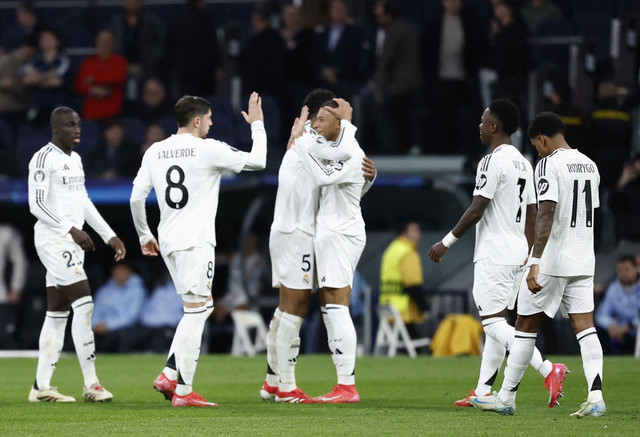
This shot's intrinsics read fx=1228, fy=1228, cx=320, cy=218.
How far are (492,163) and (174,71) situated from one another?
38.6 feet

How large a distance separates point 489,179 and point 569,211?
72 centimetres

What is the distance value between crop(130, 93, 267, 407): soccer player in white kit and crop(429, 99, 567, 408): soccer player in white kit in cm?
171

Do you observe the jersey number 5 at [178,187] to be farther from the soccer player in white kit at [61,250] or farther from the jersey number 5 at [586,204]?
the jersey number 5 at [586,204]

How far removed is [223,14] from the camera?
23516 mm

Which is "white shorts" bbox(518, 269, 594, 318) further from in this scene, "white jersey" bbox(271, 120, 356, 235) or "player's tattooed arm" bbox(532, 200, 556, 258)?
"white jersey" bbox(271, 120, 356, 235)

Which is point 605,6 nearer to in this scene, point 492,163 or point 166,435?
point 492,163

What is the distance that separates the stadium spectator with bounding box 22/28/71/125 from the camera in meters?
20.6

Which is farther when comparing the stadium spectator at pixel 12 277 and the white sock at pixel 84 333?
the stadium spectator at pixel 12 277

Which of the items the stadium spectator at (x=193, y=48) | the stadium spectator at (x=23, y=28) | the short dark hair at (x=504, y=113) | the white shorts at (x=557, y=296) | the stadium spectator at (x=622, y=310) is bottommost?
the stadium spectator at (x=622, y=310)

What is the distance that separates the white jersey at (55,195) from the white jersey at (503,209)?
10.5 ft

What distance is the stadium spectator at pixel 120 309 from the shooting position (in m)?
19.0

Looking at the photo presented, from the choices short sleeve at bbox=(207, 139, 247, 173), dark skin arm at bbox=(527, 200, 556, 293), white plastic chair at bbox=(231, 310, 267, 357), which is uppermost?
short sleeve at bbox=(207, 139, 247, 173)

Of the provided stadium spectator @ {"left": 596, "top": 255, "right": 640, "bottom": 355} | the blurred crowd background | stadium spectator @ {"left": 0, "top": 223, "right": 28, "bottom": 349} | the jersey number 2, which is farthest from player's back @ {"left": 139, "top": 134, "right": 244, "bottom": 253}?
stadium spectator @ {"left": 0, "top": 223, "right": 28, "bottom": 349}

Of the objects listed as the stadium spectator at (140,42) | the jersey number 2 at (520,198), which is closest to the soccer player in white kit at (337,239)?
the jersey number 2 at (520,198)
